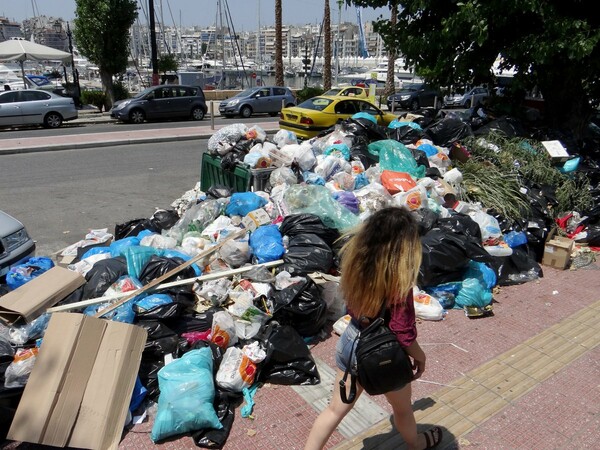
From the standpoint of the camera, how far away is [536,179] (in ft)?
23.1

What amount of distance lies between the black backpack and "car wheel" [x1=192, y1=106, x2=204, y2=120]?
19.9 m

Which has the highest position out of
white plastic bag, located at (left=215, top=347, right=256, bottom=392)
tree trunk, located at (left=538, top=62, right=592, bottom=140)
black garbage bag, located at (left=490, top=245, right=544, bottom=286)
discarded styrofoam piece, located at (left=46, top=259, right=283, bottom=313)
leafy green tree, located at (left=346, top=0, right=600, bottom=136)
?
leafy green tree, located at (left=346, top=0, right=600, bottom=136)

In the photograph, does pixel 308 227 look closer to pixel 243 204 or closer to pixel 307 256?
pixel 307 256

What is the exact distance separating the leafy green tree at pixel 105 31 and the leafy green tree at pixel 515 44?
16606 mm

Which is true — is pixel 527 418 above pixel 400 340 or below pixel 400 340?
below

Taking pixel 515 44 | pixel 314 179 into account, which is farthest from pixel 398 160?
pixel 515 44

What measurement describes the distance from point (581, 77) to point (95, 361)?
866 centimetres

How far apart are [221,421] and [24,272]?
2.48 metres

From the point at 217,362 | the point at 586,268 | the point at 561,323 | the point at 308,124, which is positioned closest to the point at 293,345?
the point at 217,362

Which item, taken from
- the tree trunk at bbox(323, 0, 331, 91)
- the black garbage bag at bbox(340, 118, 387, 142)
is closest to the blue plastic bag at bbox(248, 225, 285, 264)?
the black garbage bag at bbox(340, 118, 387, 142)

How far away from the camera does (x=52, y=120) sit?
17844 millimetres

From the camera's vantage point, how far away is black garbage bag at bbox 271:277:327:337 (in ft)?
12.9

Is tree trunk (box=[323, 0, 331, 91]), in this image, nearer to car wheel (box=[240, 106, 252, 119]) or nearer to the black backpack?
car wheel (box=[240, 106, 252, 119])

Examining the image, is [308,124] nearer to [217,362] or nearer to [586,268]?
[586,268]
